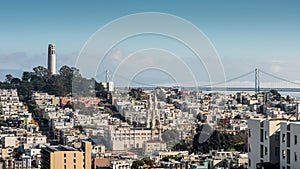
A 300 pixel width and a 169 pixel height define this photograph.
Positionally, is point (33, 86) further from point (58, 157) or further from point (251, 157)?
point (251, 157)

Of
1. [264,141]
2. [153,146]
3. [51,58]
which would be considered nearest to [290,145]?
[264,141]

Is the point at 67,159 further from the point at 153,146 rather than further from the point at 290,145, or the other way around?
the point at 290,145

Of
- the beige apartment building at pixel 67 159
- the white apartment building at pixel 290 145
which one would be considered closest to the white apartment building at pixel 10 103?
the beige apartment building at pixel 67 159

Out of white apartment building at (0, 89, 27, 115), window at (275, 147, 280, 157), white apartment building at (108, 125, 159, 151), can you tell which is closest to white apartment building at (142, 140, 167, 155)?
white apartment building at (108, 125, 159, 151)

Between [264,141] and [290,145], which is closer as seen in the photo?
[290,145]

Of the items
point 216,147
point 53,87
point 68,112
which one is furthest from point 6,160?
point 53,87

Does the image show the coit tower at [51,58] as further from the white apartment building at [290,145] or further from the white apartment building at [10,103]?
the white apartment building at [290,145]

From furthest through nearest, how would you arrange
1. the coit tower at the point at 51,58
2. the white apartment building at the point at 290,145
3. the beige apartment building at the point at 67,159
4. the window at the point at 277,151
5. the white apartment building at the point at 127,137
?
the coit tower at the point at 51,58
the white apartment building at the point at 127,137
the beige apartment building at the point at 67,159
the window at the point at 277,151
the white apartment building at the point at 290,145

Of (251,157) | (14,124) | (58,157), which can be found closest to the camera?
(251,157)

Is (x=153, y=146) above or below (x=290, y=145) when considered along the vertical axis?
below
